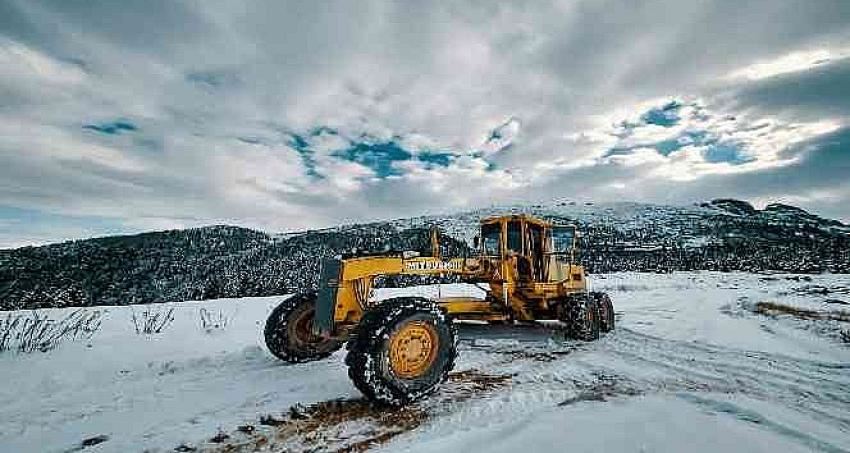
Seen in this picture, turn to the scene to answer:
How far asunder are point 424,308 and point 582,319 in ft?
14.7

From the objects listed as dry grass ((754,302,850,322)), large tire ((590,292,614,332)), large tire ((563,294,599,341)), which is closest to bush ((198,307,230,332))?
large tire ((563,294,599,341))

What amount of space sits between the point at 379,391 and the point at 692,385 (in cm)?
372

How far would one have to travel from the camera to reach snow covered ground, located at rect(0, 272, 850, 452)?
3840mm

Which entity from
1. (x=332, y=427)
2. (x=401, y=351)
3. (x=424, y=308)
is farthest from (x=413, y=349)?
(x=332, y=427)

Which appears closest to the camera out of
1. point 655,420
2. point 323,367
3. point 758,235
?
point 655,420

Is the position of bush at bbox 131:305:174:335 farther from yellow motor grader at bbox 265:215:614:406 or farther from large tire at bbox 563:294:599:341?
large tire at bbox 563:294:599:341

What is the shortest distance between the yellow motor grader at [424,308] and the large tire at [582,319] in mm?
19

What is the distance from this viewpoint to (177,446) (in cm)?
383

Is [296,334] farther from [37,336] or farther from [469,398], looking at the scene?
[37,336]

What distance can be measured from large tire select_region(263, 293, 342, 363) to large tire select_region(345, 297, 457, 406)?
80.4 inches

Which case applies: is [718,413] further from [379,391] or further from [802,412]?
[379,391]

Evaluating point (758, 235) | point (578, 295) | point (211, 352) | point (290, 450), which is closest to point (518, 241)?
point (578, 295)

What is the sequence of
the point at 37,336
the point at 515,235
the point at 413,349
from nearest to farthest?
the point at 413,349
the point at 37,336
the point at 515,235

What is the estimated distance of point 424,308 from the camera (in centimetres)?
532
